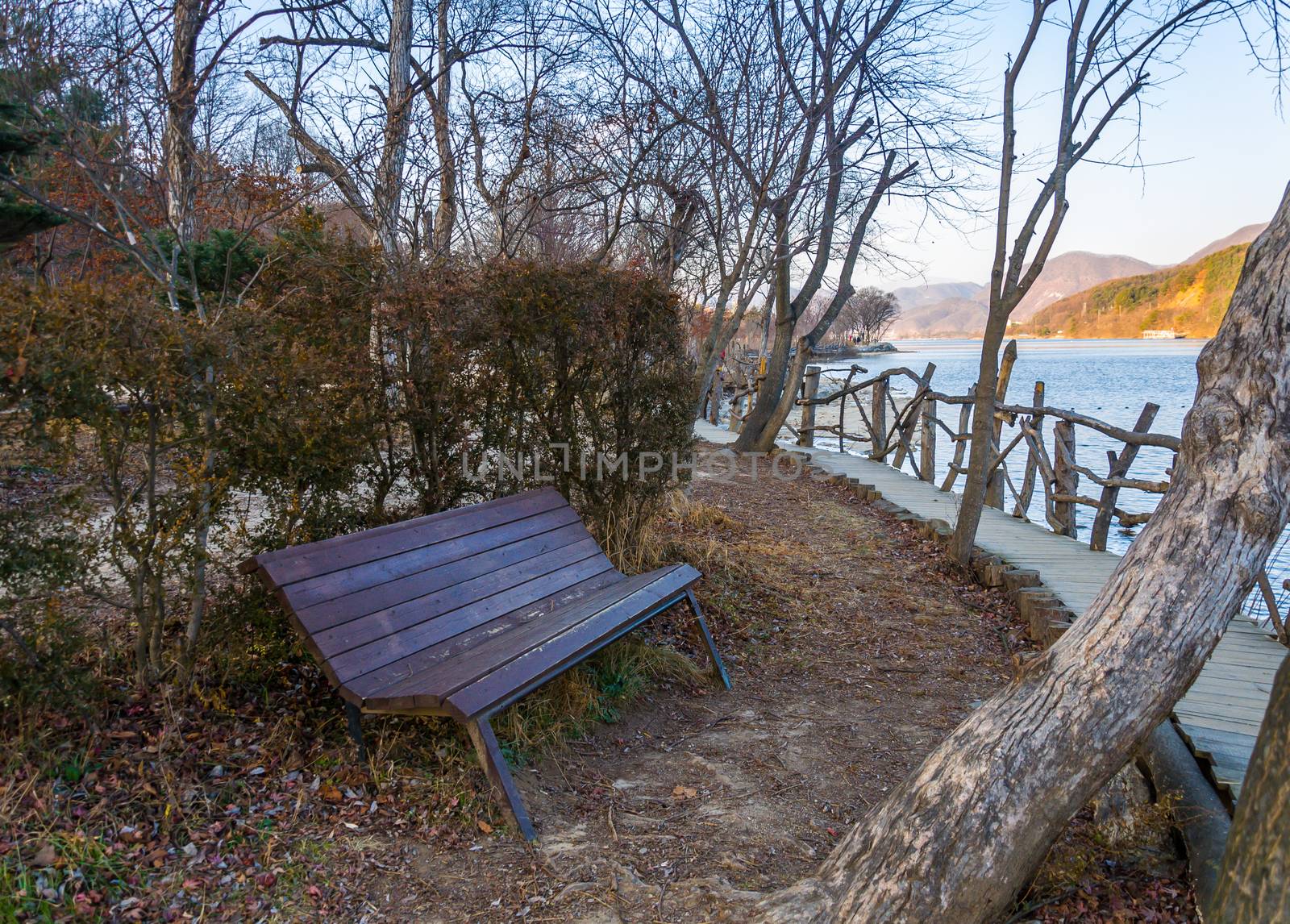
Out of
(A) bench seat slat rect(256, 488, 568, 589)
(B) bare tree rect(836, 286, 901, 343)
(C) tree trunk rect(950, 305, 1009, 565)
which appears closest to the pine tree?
(A) bench seat slat rect(256, 488, 568, 589)

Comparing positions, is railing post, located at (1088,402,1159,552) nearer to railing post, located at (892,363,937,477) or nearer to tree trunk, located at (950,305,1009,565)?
tree trunk, located at (950,305,1009,565)

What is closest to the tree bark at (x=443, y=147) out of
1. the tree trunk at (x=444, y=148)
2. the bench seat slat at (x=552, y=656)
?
the tree trunk at (x=444, y=148)

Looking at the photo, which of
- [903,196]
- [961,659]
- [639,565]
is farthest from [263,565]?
[903,196]

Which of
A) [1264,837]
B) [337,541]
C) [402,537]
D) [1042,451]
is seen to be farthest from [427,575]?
[1042,451]

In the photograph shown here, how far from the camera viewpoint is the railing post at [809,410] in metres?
13.4

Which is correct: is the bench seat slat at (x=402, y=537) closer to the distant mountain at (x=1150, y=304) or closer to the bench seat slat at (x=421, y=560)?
the bench seat slat at (x=421, y=560)

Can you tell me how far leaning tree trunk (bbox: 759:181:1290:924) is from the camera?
2.30 metres

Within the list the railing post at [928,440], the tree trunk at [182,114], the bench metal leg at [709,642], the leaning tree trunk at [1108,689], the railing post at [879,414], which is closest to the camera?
the leaning tree trunk at [1108,689]

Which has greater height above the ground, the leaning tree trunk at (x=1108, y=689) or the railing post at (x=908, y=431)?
the leaning tree trunk at (x=1108, y=689)

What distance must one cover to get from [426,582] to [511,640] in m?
0.44

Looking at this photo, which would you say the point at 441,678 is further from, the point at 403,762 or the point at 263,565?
the point at 263,565

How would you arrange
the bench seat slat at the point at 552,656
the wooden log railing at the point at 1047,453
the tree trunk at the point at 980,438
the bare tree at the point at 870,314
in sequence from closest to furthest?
the bench seat slat at the point at 552,656 < the tree trunk at the point at 980,438 < the wooden log railing at the point at 1047,453 < the bare tree at the point at 870,314

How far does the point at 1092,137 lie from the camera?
534 centimetres

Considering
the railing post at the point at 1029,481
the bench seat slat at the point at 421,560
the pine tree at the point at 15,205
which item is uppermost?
the pine tree at the point at 15,205
